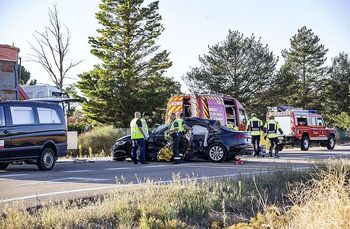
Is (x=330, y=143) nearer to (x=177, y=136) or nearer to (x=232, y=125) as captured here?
(x=232, y=125)

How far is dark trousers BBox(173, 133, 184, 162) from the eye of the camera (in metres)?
16.6

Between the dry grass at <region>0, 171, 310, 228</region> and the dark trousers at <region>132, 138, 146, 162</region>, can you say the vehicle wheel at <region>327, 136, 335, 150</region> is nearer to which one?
the dark trousers at <region>132, 138, 146, 162</region>

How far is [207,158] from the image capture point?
57.3ft

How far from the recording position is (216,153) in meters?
17.3

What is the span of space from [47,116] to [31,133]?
3.08 feet

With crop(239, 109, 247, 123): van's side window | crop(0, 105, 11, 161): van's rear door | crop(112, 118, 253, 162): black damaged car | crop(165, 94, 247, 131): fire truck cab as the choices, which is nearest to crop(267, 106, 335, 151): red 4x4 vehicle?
crop(239, 109, 247, 123): van's side window

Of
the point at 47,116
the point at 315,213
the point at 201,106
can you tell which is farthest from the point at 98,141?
the point at 315,213

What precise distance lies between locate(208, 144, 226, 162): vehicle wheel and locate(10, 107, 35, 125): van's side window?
6202mm

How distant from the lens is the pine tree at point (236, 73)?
2045 inches

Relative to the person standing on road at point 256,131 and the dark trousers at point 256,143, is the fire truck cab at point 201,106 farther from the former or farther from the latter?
the dark trousers at point 256,143

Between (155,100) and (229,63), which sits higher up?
(229,63)

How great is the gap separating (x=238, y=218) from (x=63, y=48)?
44.3 metres

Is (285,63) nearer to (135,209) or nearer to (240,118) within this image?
(240,118)

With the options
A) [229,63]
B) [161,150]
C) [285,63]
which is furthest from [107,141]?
[285,63]
